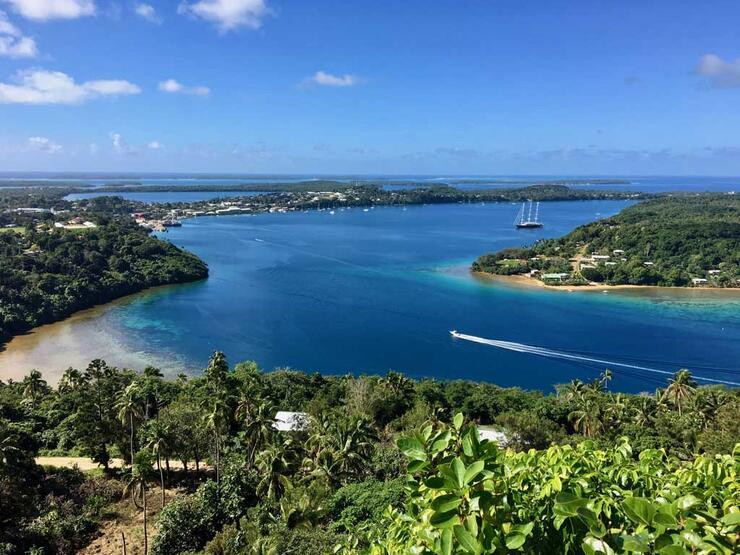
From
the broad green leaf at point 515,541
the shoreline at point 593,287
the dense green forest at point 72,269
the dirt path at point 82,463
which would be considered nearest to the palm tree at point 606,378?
the dirt path at point 82,463

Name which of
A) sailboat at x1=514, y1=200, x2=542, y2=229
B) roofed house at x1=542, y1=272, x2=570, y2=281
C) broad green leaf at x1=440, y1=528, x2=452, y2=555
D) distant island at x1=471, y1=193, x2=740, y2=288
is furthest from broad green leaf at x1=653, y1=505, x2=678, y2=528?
sailboat at x1=514, y1=200, x2=542, y2=229

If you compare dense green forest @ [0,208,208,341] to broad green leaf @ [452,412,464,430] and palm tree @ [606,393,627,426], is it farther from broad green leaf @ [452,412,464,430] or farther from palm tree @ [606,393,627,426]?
broad green leaf @ [452,412,464,430]

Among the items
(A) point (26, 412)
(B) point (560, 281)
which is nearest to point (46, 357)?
(A) point (26, 412)

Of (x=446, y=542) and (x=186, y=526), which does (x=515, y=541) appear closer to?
(x=446, y=542)

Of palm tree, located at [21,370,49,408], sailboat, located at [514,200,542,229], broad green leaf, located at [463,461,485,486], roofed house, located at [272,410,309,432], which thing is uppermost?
broad green leaf, located at [463,461,485,486]

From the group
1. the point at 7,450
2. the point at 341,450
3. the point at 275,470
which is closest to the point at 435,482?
the point at 275,470

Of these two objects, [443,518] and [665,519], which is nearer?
[665,519]

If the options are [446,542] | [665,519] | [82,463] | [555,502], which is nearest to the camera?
[665,519]
